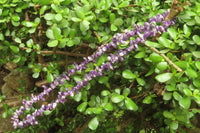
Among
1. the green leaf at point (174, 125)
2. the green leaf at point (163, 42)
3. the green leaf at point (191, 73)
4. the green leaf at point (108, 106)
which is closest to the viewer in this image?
the green leaf at point (191, 73)

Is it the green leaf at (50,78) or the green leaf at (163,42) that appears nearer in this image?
the green leaf at (163,42)

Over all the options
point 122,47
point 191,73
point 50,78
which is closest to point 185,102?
point 191,73

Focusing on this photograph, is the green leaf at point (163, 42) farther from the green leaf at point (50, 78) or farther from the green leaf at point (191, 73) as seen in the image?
the green leaf at point (50, 78)

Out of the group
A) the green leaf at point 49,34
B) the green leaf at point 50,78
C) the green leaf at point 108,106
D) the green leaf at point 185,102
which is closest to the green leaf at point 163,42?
the green leaf at point 185,102

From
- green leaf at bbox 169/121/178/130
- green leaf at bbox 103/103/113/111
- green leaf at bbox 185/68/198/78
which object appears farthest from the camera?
green leaf at bbox 169/121/178/130

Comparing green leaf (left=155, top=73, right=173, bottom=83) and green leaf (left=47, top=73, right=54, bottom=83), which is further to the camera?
green leaf (left=47, top=73, right=54, bottom=83)

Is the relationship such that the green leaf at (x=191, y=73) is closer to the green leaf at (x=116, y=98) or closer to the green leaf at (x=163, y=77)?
the green leaf at (x=163, y=77)

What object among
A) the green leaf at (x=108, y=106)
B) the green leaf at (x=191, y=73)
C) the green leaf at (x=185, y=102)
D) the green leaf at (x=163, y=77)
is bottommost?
the green leaf at (x=108, y=106)

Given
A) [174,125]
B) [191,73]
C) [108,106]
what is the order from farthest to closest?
[174,125]
[108,106]
[191,73]

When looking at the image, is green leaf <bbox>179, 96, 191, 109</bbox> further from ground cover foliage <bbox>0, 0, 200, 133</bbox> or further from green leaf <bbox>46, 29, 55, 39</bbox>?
green leaf <bbox>46, 29, 55, 39</bbox>

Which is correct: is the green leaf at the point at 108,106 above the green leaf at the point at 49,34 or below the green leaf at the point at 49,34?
below

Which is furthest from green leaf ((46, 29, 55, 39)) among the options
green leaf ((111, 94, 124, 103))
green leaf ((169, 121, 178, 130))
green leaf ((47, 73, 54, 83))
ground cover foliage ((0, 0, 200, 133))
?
green leaf ((169, 121, 178, 130))

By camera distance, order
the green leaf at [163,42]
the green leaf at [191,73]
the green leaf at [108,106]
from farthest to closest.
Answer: the green leaf at [108,106] → the green leaf at [163,42] → the green leaf at [191,73]

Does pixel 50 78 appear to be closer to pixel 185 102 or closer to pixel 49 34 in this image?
pixel 49 34
